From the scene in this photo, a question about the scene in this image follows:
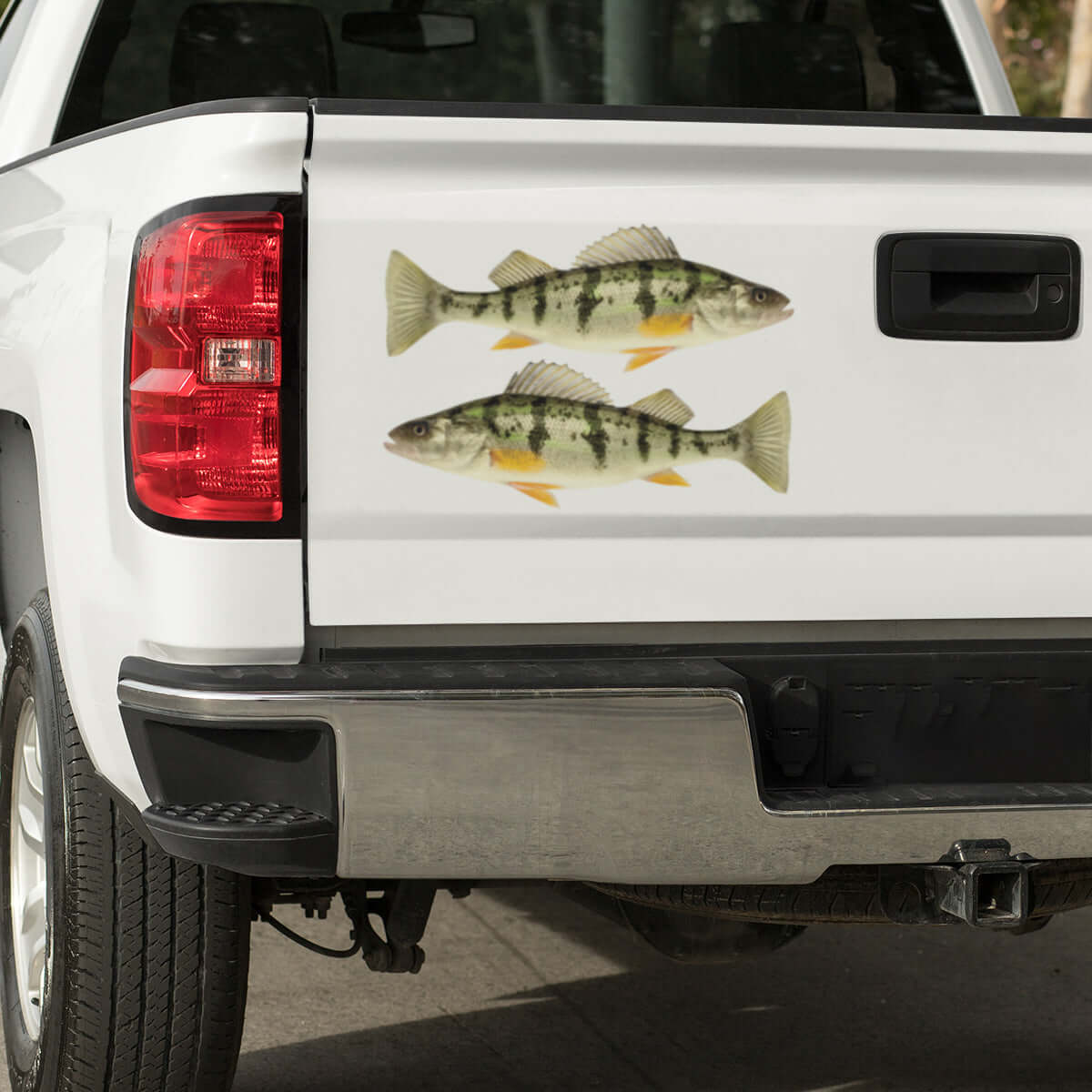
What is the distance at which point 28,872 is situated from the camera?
3449 mm

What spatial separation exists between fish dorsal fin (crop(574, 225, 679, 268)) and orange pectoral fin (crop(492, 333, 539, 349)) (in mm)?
125

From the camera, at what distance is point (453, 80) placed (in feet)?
18.0

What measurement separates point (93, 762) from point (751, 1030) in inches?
68.1

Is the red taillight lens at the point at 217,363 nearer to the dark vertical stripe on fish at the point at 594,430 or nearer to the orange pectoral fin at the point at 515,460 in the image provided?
the orange pectoral fin at the point at 515,460

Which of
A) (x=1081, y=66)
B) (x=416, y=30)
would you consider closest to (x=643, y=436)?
(x=416, y=30)

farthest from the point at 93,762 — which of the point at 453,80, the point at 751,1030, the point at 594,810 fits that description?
the point at 453,80

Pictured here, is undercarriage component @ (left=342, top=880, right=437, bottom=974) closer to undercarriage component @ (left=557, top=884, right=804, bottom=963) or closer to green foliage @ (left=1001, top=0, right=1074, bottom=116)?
undercarriage component @ (left=557, top=884, right=804, bottom=963)

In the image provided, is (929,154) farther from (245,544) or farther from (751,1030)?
(751,1030)

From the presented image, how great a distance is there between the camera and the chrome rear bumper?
2.46m

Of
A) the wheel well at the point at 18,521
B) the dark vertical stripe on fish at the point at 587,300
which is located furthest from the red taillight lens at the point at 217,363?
the wheel well at the point at 18,521

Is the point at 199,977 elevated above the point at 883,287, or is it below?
below

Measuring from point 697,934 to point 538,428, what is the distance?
1316 mm

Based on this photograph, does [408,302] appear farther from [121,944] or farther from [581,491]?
[121,944]

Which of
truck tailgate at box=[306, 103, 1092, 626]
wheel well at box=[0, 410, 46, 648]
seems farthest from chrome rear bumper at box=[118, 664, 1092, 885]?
wheel well at box=[0, 410, 46, 648]
